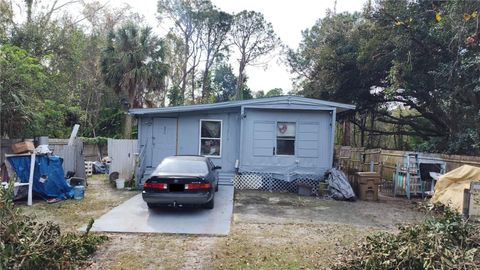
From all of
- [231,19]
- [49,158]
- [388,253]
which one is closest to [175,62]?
[231,19]

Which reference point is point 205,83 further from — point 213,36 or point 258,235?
point 258,235

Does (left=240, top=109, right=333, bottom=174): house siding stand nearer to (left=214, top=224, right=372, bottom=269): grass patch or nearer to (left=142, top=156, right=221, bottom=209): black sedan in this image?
(left=142, top=156, right=221, bottom=209): black sedan

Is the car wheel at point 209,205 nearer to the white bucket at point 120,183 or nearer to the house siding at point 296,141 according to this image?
the house siding at point 296,141

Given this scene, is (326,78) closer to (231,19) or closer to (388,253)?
(388,253)

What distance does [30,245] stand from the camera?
411 centimetres

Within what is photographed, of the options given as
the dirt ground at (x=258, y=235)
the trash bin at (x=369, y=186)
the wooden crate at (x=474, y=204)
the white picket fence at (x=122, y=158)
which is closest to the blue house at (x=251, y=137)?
the white picket fence at (x=122, y=158)

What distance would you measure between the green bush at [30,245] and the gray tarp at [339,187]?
7665mm

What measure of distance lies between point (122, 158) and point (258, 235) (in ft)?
24.3

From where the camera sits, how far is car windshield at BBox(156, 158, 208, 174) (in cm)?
772

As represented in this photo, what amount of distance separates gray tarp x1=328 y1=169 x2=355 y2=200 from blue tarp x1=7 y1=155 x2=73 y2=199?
25.7ft

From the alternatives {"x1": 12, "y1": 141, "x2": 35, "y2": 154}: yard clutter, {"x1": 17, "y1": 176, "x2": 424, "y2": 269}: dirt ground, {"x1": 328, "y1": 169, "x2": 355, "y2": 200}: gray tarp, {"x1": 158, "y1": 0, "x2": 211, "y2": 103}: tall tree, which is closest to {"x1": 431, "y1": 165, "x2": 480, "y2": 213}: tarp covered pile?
{"x1": 17, "y1": 176, "x2": 424, "y2": 269}: dirt ground

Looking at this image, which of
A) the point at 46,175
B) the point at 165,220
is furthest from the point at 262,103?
the point at 46,175

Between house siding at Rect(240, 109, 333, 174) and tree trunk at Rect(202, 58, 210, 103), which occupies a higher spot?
tree trunk at Rect(202, 58, 210, 103)

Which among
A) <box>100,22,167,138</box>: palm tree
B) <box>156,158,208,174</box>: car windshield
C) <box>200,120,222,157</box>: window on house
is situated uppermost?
<box>100,22,167,138</box>: palm tree
